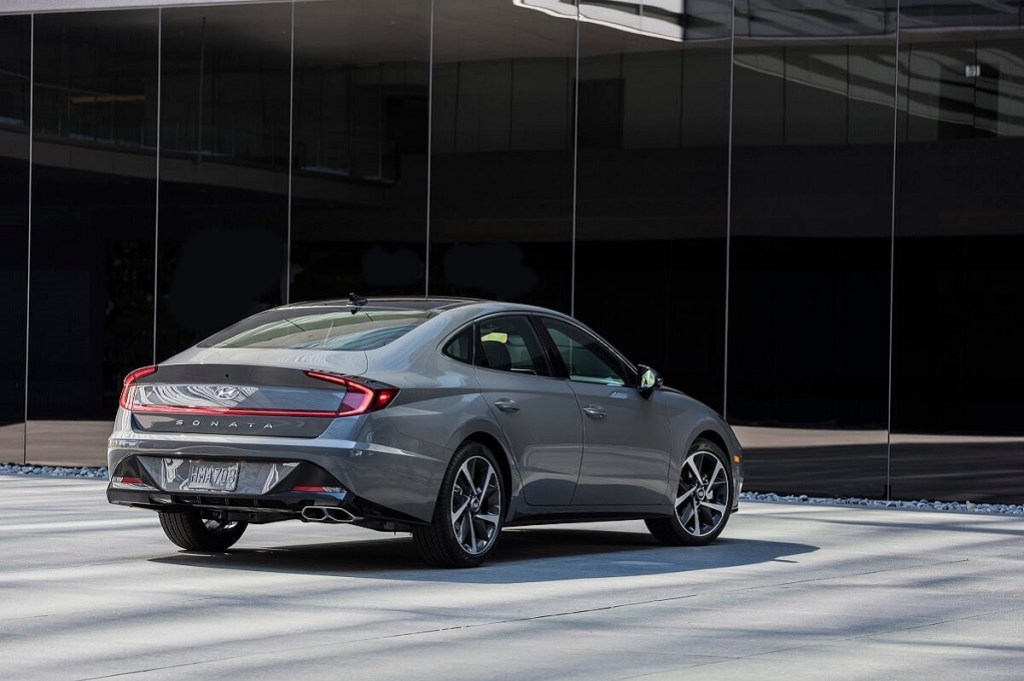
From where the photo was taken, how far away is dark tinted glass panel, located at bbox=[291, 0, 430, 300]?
18156 millimetres

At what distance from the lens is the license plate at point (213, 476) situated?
9.37 m

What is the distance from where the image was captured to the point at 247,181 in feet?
61.4

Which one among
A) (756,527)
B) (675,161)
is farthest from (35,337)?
(756,527)

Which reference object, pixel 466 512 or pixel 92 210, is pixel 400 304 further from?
pixel 92 210

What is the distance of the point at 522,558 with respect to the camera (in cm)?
1068

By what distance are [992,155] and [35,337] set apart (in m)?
10.2

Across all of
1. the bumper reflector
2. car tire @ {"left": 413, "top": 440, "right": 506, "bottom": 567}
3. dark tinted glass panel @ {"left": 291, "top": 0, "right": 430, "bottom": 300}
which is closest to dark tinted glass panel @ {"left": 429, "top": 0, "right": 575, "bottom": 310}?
dark tinted glass panel @ {"left": 291, "top": 0, "right": 430, "bottom": 300}

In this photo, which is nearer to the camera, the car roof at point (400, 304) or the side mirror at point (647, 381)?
the car roof at point (400, 304)

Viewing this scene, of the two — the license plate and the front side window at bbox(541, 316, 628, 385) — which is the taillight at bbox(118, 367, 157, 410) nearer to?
the license plate

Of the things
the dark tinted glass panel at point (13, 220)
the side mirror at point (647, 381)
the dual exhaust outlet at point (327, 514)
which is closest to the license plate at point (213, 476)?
the dual exhaust outlet at point (327, 514)

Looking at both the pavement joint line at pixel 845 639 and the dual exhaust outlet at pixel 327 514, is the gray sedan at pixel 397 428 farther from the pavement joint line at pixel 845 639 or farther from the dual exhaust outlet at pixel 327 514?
the pavement joint line at pixel 845 639

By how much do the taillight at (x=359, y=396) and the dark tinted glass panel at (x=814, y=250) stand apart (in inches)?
310

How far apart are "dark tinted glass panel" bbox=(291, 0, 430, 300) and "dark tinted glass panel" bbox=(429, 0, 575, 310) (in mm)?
229

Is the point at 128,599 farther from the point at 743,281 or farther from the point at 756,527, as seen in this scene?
the point at 743,281
